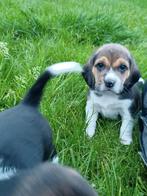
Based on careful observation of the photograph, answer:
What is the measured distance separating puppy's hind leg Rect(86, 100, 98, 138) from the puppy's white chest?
31 mm

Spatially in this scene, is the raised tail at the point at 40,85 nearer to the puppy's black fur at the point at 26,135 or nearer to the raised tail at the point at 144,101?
the puppy's black fur at the point at 26,135

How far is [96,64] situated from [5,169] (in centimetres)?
118

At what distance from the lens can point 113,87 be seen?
10.5 feet

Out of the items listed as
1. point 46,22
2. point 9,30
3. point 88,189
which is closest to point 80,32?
point 46,22

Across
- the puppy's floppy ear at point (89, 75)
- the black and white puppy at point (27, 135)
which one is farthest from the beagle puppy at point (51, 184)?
the puppy's floppy ear at point (89, 75)

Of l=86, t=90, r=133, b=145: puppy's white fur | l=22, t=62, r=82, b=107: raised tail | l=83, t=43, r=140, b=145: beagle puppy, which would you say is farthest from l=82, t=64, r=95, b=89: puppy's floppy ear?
l=22, t=62, r=82, b=107: raised tail

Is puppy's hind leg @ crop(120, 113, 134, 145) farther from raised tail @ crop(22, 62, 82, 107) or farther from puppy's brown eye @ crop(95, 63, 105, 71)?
raised tail @ crop(22, 62, 82, 107)

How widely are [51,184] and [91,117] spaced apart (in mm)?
2160

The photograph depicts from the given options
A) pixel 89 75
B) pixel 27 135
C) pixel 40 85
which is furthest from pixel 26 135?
pixel 89 75

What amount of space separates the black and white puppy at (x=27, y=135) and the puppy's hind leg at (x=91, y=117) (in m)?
0.62

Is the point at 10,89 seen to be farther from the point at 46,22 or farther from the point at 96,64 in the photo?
the point at 46,22

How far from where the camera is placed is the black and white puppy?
93.7 inches

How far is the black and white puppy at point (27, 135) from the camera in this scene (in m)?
2.38

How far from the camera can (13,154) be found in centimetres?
240
